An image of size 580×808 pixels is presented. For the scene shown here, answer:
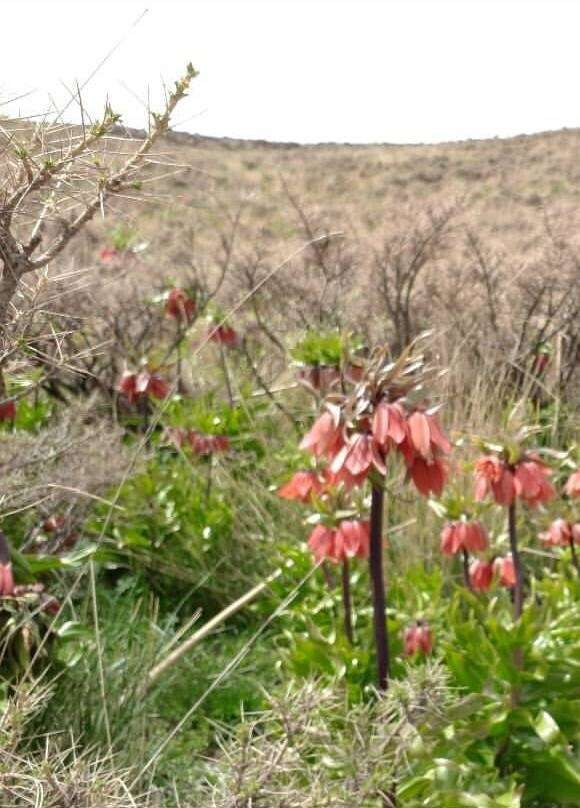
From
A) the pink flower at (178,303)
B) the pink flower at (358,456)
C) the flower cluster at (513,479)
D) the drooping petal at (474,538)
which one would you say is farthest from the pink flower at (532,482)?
the pink flower at (178,303)

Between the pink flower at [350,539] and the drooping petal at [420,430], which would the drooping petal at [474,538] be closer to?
the pink flower at [350,539]

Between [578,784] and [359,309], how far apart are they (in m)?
5.20

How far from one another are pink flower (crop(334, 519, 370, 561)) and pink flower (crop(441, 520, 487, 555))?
0.44m

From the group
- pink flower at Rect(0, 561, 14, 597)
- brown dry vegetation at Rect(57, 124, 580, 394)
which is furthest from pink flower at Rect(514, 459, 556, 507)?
pink flower at Rect(0, 561, 14, 597)

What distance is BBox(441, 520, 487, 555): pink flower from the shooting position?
3.17m

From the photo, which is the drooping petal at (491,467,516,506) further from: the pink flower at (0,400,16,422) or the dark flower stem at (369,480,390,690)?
the pink flower at (0,400,16,422)

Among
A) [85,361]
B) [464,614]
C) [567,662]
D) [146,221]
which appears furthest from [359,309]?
[146,221]

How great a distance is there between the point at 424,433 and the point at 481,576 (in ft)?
4.30

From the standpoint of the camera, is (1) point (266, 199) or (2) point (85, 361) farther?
(1) point (266, 199)

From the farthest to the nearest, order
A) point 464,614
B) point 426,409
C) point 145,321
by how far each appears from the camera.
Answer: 1. point 145,321
2. point 464,614
3. point 426,409

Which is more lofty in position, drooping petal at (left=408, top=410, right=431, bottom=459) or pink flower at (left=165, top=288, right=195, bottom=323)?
drooping petal at (left=408, top=410, right=431, bottom=459)

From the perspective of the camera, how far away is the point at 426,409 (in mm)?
2234

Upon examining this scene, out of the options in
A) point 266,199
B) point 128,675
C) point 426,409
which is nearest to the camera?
point 426,409

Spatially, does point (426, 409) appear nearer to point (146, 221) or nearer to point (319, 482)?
point (319, 482)
